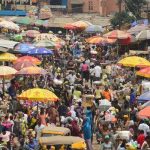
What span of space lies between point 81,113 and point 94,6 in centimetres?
4913

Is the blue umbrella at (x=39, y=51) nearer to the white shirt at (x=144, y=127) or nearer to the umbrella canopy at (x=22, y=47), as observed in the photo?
the umbrella canopy at (x=22, y=47)

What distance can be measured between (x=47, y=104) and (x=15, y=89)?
3.09 m

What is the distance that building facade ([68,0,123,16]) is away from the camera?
63125 mm

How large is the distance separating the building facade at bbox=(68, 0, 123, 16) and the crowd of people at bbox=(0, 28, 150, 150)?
130 feet

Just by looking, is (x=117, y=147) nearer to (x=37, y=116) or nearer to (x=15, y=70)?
(x=37, y=116)

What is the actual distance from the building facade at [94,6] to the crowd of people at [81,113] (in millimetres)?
39599

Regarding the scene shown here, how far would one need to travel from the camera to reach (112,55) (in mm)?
31656

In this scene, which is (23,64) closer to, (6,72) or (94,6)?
(6,72)

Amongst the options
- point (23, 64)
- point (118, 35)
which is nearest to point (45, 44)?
point (23, 64)

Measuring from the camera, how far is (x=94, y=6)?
6400cm

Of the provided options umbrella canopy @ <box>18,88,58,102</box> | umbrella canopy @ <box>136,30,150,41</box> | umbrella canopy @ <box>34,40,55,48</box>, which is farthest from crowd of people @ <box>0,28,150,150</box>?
umbrella canopy @ <box>136,30,150,41</box>

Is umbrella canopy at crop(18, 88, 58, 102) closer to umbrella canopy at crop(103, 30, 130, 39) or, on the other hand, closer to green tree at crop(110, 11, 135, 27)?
umbrella canopy at crop(103, 30, 130, 39)

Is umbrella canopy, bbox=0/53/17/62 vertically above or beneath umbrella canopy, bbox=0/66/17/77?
beneath

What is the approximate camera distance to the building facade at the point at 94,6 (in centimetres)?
6312
